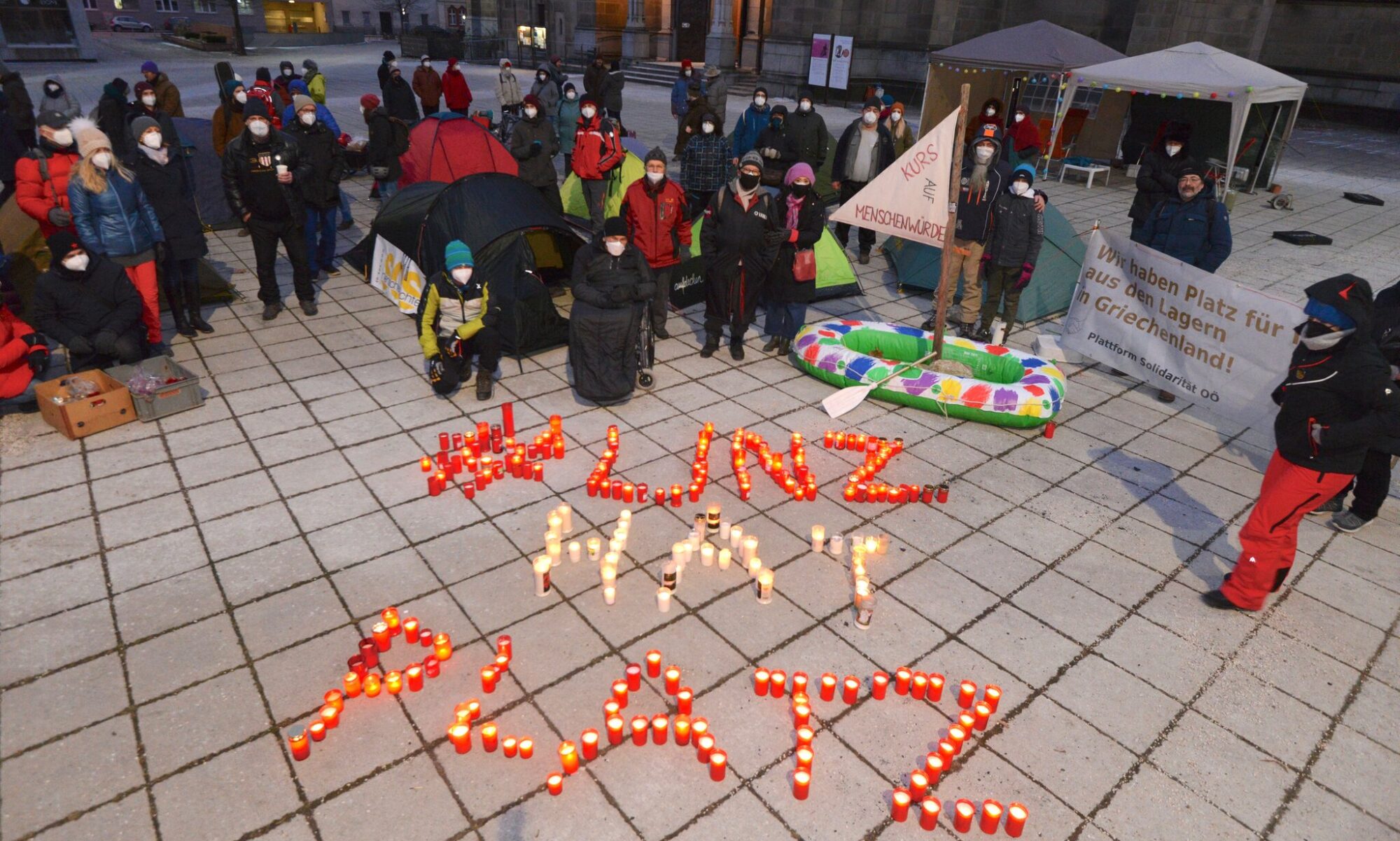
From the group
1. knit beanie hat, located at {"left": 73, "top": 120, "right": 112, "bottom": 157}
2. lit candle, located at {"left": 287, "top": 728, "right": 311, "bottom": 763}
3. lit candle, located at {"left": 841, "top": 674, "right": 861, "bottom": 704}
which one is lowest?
lit candle, located at {"left": 287, "top": 728, "right": 311, "bottom": 763}

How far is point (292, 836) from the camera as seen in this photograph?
3680 mm

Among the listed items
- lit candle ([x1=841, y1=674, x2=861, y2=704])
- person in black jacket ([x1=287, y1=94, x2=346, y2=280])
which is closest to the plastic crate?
person in black jacket ([x1=287, y1=94, x2=346, y2=280])

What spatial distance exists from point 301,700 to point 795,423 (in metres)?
4.72

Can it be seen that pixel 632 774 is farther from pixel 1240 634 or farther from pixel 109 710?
pixel 1240 634

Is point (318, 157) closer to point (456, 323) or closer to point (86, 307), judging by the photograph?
point (86, 307)

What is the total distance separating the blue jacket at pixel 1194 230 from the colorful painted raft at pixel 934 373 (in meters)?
1.79

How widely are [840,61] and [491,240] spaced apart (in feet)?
71.0

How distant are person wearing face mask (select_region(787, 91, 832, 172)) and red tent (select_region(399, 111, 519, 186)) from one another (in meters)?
4.36

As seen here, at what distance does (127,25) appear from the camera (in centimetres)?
6300

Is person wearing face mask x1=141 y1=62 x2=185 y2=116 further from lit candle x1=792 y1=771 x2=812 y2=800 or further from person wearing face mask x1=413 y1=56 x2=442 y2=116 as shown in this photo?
lit candle x1=792 y1=771 x2=812 y2=800

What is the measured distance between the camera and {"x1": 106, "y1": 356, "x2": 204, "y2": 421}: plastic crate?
23.2 ft

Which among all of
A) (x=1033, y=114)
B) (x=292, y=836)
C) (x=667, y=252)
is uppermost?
(x=1033, y=114)

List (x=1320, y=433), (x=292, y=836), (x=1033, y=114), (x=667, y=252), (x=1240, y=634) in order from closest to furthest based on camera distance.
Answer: (x=292, y=836) → (x=1320, y=433) → (x=1240, y=634) → (x=667, y=252) → (x=1033, y=114)

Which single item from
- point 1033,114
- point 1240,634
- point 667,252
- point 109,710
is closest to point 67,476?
point 109,710
